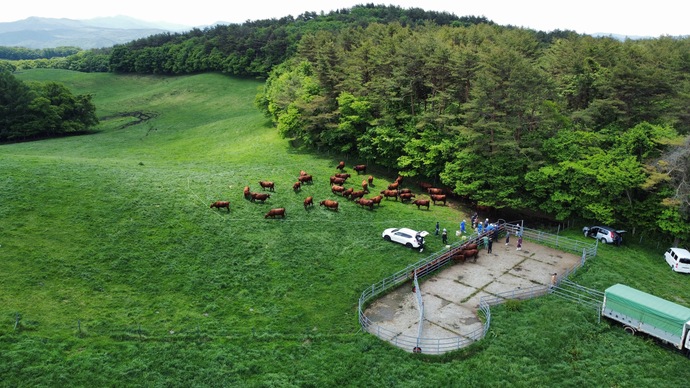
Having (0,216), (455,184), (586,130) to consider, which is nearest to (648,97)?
(586,130)

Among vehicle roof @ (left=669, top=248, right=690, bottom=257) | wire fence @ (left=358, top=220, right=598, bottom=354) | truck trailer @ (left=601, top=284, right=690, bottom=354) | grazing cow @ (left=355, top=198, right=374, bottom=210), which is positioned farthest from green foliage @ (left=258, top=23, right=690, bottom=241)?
truck trailer @ (left=601, top=284, right=690, bottom=354)

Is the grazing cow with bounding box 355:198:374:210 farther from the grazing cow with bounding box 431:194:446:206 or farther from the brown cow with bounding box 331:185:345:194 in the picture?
the grazing cow with bounding box 431:194:446:206

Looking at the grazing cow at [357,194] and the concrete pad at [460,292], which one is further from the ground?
the grazing cow at [357,194]

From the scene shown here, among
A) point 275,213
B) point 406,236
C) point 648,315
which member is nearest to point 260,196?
point 275,213

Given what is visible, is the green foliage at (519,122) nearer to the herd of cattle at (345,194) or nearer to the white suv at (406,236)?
the herd of cattle at (345,194)

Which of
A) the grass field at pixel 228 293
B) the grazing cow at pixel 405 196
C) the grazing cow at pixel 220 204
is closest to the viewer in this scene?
the grass field at pixel 228 293

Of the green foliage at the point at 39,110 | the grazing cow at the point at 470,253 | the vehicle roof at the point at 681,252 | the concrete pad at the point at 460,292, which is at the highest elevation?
the green foliage at the point at 39,110

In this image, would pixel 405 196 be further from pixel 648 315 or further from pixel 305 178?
pixel 648 315

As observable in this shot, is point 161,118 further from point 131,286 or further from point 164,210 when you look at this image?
point 131,286

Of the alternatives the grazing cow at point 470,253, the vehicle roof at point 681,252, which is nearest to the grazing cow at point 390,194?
the grazing cow at point 470,253
